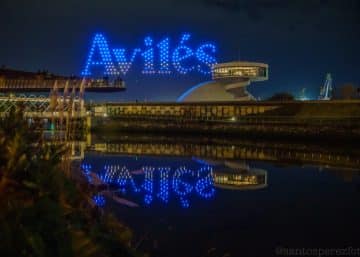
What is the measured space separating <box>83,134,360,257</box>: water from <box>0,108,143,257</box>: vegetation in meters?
4.46

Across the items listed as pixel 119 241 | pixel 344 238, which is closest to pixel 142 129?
pixel 344 238

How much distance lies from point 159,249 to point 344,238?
4.48 m

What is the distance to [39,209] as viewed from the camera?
446 cm

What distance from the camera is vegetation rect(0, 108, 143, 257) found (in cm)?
405

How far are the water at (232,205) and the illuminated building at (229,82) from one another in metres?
71.3

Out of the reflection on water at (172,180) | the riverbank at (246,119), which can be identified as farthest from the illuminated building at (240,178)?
the riverbank at (246,119)

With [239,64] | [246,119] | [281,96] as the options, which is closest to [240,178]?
[246,119]

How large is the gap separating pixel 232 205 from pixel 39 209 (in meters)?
11.9

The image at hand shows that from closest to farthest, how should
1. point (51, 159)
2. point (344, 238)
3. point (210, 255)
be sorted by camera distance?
point (51, 159) → point (210, 255) → point (344, 238)

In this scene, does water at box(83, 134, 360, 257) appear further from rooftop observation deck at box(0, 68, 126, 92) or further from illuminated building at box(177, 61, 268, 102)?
illuminated building at box(177, 61, 268, 102)

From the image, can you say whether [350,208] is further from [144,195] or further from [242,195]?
[144,195]

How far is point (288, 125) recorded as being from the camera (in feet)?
205

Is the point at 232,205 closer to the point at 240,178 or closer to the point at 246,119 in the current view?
the point at 240,178

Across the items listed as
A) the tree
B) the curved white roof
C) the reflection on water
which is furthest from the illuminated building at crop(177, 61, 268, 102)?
the reflection on water
